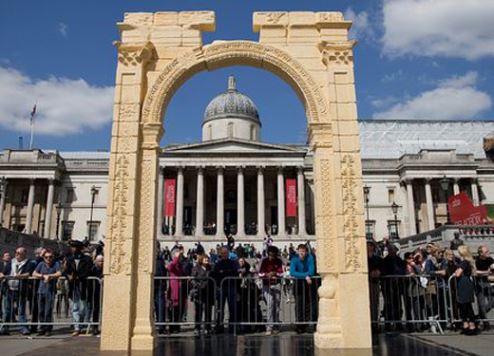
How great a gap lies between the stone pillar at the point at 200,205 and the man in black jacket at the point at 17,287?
38579 mm

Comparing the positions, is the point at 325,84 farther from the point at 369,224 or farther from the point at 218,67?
the point at 369,224

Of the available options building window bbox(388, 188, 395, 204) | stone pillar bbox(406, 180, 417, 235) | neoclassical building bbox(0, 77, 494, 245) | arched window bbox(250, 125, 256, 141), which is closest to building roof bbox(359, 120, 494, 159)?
neoclassical building bbox(0, 77, 494, 245)

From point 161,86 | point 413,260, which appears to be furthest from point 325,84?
point 413,260

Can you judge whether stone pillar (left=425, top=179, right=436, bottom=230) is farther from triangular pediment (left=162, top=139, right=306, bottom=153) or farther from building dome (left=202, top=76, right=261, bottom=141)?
building dome (left=202, top=76, right=261, bottom=141)

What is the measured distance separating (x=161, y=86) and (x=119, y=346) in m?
5.29

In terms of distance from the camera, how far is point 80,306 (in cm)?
1048

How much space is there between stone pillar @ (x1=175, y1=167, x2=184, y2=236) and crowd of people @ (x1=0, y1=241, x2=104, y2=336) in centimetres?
3846

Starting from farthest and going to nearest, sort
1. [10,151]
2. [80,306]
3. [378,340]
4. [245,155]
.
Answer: [10,151] < [245,155] < [80,306] < [378,340]

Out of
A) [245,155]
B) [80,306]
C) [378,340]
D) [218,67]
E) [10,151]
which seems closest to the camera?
[378,340]

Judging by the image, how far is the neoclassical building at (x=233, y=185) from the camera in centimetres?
5150

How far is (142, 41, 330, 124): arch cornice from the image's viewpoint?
9.07m

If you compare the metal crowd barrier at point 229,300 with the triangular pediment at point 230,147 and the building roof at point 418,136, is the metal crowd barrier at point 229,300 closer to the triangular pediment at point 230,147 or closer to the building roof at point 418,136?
the triangular pediment at point 230,147

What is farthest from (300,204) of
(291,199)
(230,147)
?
(230,147)

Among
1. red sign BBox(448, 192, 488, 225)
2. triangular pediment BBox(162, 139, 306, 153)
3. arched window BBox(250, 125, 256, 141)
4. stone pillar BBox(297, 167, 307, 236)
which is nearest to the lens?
red sign BBox(448, 192, 488, 225)
